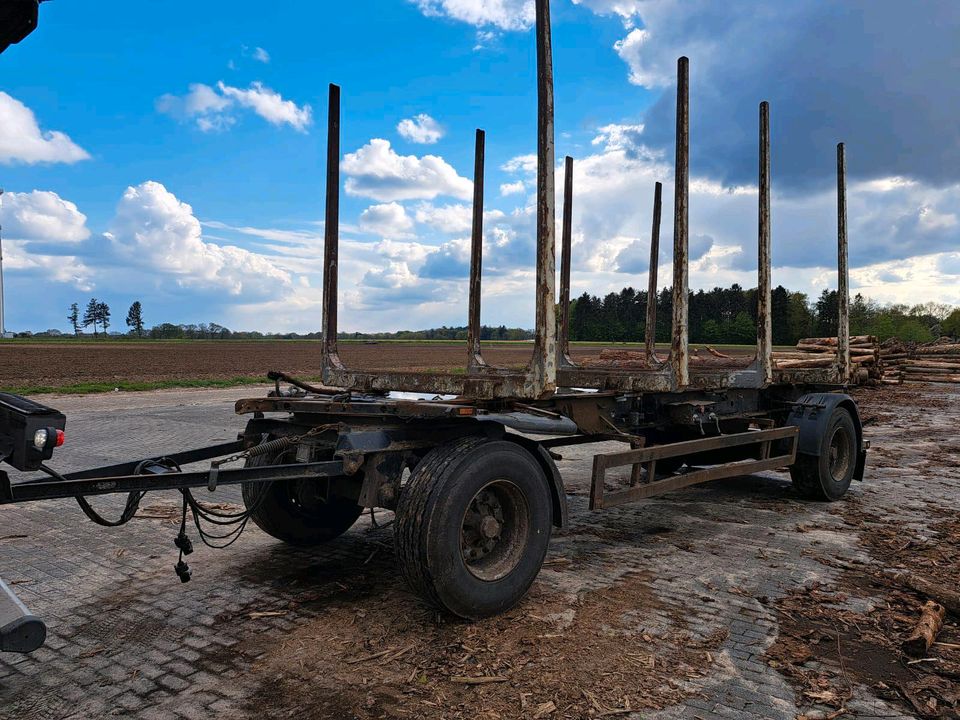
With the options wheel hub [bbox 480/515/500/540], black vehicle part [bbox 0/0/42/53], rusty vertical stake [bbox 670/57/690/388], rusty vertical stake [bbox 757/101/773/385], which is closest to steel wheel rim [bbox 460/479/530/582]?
wheel hub [bbox 480/515/500/540]

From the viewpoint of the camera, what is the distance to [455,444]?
170 inches


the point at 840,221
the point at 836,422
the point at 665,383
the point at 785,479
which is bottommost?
the point at 785,479

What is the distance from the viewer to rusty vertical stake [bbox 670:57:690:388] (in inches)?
217

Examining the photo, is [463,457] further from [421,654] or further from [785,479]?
[785,479]

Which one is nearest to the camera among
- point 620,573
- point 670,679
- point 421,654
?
point 670,679

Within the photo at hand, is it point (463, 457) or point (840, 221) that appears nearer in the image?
point (463, 457)

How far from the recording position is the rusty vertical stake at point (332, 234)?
564cm

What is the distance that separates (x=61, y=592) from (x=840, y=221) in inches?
367

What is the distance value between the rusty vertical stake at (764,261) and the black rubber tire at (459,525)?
3.56 meters

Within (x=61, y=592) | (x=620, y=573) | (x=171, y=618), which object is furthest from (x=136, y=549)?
(x=620, y=573)

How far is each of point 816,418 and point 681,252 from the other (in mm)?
3383

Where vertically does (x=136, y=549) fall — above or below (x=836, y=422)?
below

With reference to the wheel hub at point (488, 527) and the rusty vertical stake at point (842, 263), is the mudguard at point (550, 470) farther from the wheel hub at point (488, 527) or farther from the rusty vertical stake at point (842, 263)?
the rusty vertical stake at point (842, 263)

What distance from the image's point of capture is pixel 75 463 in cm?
904
